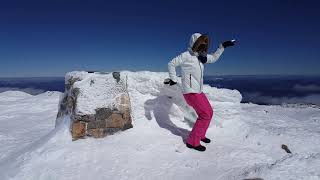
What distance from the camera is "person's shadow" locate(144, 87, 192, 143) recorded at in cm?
744

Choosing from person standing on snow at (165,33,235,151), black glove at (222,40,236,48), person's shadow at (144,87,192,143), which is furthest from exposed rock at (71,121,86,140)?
black glove at (222,40,236,48)

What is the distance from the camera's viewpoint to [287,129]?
7.97m

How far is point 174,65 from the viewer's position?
6227mm

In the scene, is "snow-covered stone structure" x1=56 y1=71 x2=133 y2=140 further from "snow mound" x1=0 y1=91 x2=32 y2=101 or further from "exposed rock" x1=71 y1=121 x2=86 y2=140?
"snow mound" x1=0 y1=91 x2=32 y2=101

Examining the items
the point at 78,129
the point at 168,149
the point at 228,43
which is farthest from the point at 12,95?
the point at 228,43

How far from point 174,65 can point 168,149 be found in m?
1.68

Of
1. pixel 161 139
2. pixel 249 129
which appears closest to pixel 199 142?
pixel 161 139

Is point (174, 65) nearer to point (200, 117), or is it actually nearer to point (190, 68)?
point (190, 68)

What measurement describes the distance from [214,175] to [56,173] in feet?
9.11

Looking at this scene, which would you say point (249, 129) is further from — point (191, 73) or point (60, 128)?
point (60, 128)

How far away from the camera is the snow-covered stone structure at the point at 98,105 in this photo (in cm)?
680

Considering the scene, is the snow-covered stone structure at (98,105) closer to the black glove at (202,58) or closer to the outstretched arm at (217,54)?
the black glove at (202,58)

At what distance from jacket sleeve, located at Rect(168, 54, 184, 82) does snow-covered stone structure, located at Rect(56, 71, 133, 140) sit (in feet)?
4.98

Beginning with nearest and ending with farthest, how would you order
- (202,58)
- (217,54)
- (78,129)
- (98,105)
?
(202,58), (217,54), (78,129), (98,105)
